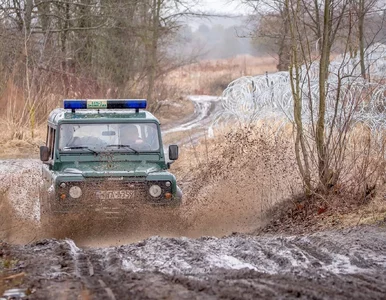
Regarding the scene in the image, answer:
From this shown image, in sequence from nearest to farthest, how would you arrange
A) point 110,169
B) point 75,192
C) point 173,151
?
point 75,192, point 110,169, point 173,151

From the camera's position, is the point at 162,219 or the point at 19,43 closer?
the point at 162,219

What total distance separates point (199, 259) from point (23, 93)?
17.8m

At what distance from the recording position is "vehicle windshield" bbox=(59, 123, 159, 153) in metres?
10.2

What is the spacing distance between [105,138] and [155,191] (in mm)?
1228

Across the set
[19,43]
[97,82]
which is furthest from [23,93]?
[97,82]

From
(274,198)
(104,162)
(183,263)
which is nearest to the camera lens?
(183,263)

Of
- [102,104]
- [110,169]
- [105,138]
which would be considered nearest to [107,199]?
[110,169]

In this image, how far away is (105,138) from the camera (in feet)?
33.7

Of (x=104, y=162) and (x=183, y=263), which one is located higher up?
(x=104, y=162)

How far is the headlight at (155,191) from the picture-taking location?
9555 millimetres

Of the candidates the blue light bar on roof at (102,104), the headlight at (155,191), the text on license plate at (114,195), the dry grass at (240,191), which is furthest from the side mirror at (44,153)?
the dry grass at (240,191)

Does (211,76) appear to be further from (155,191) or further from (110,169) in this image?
(155,191)

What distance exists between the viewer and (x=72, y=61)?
102ft

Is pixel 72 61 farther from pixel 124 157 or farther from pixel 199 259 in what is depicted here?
pixel 199 259
